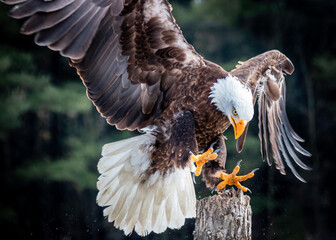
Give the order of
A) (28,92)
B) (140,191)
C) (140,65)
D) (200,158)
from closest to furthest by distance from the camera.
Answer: (200,158) < (140,65) < (140,191) < (28,92)

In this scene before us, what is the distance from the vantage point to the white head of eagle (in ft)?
10.3

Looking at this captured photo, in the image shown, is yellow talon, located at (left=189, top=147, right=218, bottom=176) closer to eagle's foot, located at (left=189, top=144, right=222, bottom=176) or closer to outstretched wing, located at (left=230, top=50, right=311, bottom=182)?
eagle's foot, located at (left=189, top=144, right=222, bottom=176)

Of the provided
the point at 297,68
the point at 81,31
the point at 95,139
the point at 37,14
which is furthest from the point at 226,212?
the point at 297,68

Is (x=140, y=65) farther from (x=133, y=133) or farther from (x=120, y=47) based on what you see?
(x=133, y=133)

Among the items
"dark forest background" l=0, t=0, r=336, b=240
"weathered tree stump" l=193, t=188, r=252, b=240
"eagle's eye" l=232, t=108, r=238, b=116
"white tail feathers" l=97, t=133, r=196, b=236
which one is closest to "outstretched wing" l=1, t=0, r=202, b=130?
"white tail feathers" l=97, t=133, r=196, b=236

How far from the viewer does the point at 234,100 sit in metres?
3.14

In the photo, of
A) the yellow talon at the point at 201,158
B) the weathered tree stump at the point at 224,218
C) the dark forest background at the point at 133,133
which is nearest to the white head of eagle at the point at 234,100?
the yellow talon at the point at 201,158

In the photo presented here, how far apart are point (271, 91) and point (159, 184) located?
136 centimetres

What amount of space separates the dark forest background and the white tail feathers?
296 cm

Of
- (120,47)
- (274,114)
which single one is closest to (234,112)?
(120,47)

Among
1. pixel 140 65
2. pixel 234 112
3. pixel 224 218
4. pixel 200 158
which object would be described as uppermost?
pixel 140 65

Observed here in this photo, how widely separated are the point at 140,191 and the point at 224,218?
2.63ft

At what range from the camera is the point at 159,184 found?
3.39m

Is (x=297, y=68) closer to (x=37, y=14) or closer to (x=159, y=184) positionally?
(x=159, y=184)
